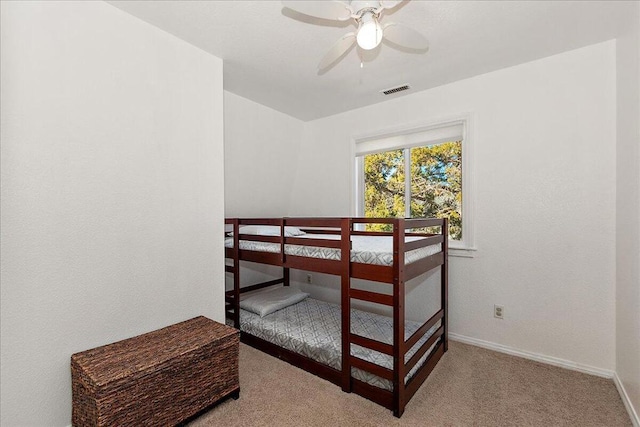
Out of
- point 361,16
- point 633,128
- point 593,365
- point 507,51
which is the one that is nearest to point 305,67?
point 361,16

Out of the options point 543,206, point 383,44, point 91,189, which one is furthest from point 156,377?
point 543,206

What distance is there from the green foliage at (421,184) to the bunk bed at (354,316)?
0.26 meters

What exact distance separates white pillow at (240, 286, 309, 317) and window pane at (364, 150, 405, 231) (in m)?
1.13

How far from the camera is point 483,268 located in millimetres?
2562

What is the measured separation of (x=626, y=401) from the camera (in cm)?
178

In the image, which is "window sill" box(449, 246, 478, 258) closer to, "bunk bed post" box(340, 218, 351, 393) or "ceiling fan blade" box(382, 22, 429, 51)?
"bunk bed post" box(340, 218, 351, 393)

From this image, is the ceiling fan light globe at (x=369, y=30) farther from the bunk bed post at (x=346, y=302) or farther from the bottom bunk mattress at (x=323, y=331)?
the bottom bunk mattress at (x=323, y=331)

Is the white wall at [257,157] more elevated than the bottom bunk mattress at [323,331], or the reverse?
the white wall at [257,157]

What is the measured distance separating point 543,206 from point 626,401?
4.23 feet

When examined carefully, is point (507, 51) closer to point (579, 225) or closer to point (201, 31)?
point (579, 225)

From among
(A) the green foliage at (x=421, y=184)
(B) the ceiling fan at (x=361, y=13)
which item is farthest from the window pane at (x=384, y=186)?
(B) the ceiling fan at (x=361, y=13)

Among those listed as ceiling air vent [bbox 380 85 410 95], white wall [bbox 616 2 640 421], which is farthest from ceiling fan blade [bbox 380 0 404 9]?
ceiling air vent [bbox 380 85 410 95]

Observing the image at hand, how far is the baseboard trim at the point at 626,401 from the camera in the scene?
1.61m

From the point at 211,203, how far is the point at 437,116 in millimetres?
2161
